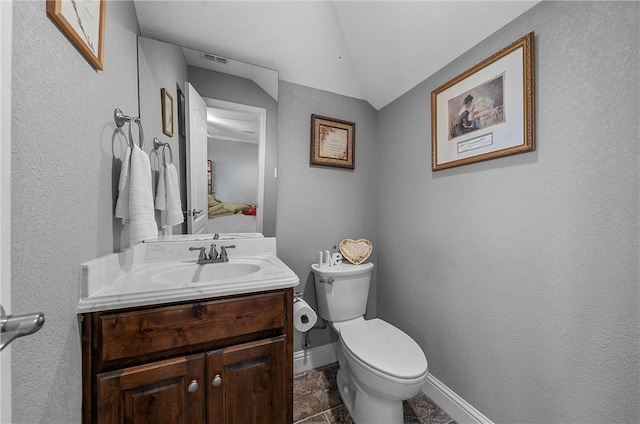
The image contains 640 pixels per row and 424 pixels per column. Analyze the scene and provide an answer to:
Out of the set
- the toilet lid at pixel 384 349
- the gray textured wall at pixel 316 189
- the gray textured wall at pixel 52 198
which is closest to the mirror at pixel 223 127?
the gray textured wall at pixel 316 189

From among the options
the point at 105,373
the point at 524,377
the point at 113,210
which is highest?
the point at 113,210

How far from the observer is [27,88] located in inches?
21.1

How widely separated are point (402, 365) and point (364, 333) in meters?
0.31

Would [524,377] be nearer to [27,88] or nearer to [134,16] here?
[27,88]

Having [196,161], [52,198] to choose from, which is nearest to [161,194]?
[196,161]

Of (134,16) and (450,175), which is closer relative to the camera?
(134,16)

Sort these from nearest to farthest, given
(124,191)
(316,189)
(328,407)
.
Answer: (124,191) < (328,407) < (316,189)

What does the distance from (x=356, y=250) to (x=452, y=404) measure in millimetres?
996

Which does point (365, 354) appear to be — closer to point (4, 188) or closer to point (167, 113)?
point (4, 188)

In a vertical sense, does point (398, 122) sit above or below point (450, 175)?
above

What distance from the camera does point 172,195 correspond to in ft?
4.23

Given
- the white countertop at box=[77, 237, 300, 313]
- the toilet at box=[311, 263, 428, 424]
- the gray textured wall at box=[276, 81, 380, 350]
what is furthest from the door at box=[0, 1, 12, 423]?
the gray textured wall at box=[276, 81, 380, 350]

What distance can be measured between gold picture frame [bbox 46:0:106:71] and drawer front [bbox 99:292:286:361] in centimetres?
81

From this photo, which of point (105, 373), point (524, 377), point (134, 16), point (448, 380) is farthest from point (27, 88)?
point (448, 380)
